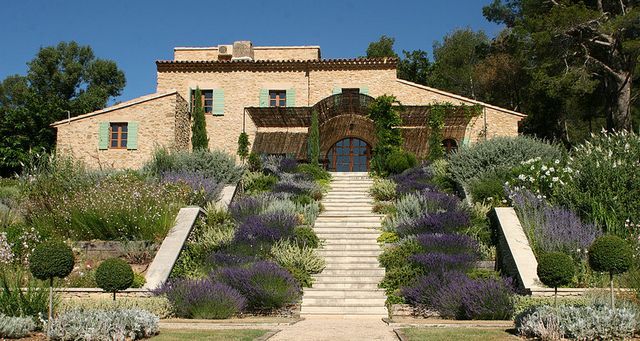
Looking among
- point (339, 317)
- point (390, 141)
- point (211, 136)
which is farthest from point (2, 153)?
point (339, 317)

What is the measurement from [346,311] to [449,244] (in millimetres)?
2352

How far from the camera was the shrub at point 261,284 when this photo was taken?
1035 cm

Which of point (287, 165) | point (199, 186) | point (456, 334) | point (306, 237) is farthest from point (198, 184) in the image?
point (456, 334)

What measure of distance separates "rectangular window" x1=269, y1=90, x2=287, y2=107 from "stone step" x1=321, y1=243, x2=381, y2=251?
52.2 feet

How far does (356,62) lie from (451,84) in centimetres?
1576

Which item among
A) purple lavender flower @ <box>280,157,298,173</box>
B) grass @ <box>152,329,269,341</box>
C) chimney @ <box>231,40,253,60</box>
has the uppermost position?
chimney @ <box>231,40,253,60</box>

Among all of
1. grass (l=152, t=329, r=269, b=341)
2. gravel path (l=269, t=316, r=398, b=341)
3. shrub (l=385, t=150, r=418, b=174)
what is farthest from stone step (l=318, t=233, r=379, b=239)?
shrub (l=385, t=150, r=418, b=174)

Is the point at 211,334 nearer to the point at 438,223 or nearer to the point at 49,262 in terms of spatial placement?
the point at 49,262

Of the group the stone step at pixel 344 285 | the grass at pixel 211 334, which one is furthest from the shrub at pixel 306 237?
the grass at pixel 211 334

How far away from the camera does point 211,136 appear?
2864 cm

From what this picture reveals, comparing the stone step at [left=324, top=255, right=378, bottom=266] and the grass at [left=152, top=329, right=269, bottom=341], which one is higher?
the stone step at [left=324, top=255, right=378, bottom=266]

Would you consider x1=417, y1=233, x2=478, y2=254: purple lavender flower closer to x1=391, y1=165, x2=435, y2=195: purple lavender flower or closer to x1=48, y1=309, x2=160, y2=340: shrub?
x1=391, y1=165, x2=435, y2=195: purple lavender flower

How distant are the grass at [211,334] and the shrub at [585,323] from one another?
307 cm

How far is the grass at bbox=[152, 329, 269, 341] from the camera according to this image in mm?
7277
